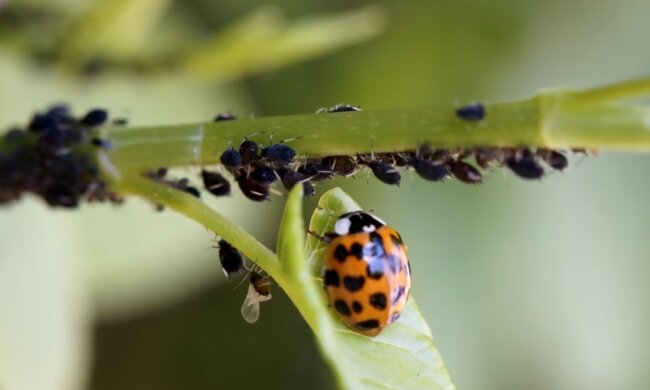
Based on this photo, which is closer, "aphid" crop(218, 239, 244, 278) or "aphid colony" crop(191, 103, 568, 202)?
"aphid colony" crop(191, 103, 568, 202)

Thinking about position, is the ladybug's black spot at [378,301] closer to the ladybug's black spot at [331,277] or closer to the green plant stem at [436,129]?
the ladybug's black spot at [331,277]

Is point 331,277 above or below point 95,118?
below

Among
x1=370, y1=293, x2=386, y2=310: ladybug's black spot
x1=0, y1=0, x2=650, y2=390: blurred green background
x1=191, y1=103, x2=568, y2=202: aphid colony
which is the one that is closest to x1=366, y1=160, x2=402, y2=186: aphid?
x1=191, y1=103, x2=568, y2=202: aphid colony

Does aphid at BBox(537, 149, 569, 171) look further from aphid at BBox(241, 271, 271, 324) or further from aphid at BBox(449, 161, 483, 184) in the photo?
aphid at BBox(241, 271, 271, 324)

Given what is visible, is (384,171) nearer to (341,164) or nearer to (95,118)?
(341,164)

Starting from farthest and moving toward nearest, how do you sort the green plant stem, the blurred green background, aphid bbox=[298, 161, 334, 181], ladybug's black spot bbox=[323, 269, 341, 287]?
the blurred green background → ladybug's black spot bbox=[323, 269, 341, 287] → aphid bbox=[298, 161, 334, 181] → the green plant stem

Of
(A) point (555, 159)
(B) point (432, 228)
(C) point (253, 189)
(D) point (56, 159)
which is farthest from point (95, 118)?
(B) point (432, 228)

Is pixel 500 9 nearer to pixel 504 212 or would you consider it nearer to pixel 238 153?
pixel 504 212

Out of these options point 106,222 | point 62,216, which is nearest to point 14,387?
point 62,216
